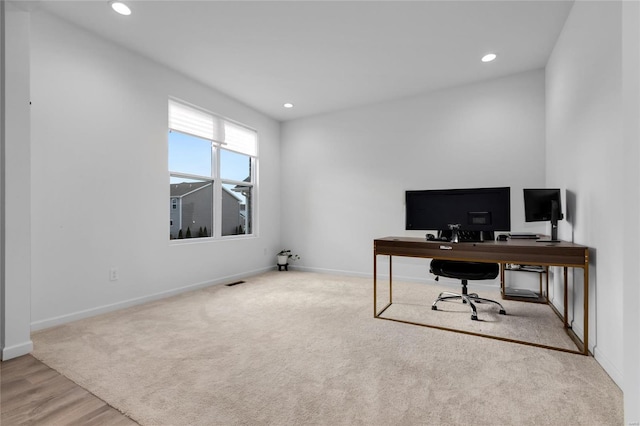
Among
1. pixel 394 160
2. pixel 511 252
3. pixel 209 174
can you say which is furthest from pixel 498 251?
pixel 209 174

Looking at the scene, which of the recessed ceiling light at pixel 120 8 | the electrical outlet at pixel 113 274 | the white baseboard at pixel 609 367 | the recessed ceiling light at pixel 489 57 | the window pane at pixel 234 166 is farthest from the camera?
the window pane at pixel 234 166

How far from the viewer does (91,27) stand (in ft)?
9.75

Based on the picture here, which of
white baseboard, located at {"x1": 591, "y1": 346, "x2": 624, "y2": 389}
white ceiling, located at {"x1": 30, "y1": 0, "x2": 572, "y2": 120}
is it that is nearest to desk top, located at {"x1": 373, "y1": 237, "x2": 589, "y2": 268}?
white baseboard, located at {"x1": 591, "y1": 346, "x2": 624, "y2": 389}

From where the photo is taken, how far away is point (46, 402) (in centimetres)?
163

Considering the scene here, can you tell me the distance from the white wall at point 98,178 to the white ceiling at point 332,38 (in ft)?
0.92

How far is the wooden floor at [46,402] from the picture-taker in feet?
4.85

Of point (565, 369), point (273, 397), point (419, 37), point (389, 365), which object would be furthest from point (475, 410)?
point (419, 37)

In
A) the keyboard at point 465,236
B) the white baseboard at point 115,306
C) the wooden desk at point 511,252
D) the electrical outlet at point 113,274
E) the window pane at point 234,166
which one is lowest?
the white baseboard at point 115,306

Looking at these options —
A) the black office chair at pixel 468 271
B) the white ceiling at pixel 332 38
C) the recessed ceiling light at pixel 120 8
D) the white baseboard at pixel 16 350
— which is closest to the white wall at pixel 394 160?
the white ceiling at pixel 332 38

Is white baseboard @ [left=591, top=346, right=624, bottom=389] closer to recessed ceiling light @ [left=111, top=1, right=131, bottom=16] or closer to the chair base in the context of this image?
the chair base

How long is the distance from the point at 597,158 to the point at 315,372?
2491 millimetres

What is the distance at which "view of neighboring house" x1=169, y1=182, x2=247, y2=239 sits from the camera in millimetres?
4000

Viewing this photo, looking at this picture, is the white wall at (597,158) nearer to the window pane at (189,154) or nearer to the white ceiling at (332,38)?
the white ceiling at (332,38)

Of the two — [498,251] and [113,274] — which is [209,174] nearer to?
[113,274]
